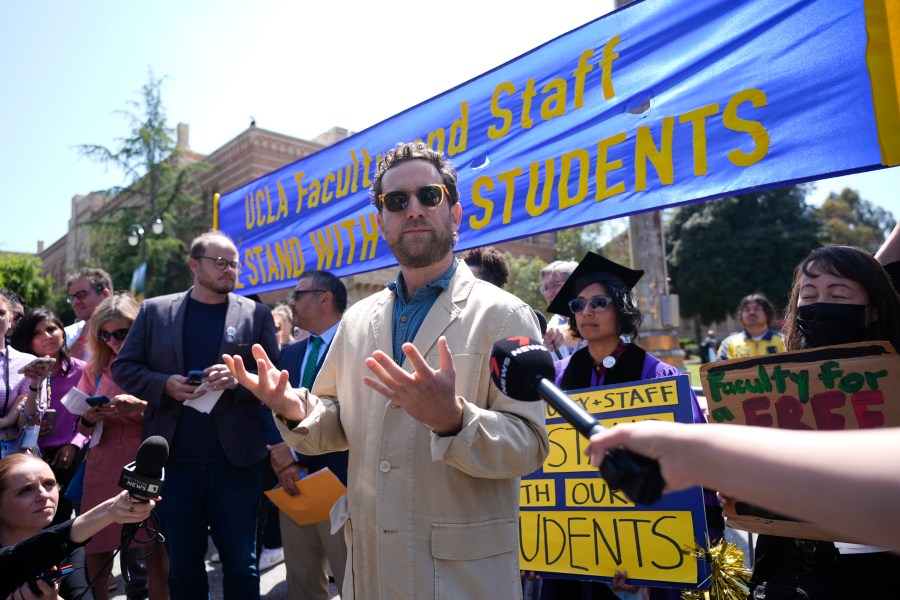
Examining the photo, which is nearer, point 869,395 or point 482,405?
point 482,405

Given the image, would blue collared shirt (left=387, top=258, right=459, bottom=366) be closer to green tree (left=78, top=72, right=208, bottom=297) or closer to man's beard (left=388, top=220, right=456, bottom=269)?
man's beard (left=388, top=220, right=456, bottom=269)

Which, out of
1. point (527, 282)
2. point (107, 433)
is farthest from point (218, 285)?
point (527, 282)

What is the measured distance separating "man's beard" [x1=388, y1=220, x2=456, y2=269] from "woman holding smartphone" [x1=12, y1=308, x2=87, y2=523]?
10.9 ft

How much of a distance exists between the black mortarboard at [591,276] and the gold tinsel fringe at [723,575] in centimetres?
151

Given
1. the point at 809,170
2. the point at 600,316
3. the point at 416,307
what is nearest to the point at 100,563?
the point at 416,307

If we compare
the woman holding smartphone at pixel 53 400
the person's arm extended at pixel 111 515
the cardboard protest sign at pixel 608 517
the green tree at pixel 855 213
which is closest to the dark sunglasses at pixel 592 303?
the cardboard protest sign at pixel 608 517

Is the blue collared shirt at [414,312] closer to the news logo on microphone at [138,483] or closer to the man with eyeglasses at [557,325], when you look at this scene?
the news logo on microphone at [138,483]

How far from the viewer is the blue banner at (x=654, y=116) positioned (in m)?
2.92

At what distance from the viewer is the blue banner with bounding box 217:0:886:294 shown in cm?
292

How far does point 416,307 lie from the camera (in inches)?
93.4

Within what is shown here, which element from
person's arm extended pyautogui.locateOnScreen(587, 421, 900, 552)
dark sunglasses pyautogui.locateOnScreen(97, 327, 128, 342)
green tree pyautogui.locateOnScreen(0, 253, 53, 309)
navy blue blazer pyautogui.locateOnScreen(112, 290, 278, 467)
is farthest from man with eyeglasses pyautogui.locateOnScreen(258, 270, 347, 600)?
green tree pyautogui.locateOnScreen(0, 253, 53, 309)

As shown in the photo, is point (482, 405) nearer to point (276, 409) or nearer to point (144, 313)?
point (276, 409)

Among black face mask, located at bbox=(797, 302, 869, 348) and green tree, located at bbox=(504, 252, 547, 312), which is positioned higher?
green tree, located at bbox=(504, 252, 547, 312)

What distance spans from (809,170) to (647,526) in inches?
74.5
